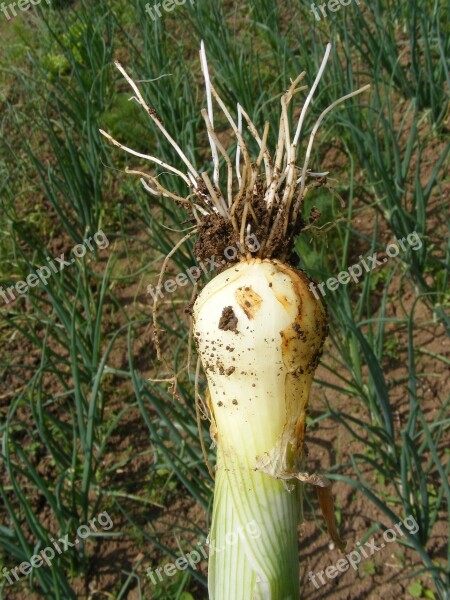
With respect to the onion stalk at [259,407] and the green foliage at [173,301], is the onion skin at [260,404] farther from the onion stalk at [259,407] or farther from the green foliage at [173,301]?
the green foliage at [173,301]

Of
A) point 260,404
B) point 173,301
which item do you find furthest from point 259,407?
point 173,301

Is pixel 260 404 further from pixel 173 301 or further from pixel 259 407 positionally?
pixel 173 301

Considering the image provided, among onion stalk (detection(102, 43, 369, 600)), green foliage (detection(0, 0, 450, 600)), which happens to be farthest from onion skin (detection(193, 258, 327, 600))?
green foliage (detection(0, 0, 450, 600))

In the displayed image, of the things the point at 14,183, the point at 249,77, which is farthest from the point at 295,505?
the point at 14,183

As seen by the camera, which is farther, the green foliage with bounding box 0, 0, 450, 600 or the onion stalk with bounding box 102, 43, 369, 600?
the green foliage with bounding box 0, 0, 450, 600

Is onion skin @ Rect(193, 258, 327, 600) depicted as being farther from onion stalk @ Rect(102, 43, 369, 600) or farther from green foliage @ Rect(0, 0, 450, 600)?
green foliage @ Rect(0, 0, 450, 600)

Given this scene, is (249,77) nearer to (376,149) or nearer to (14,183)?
(376,149)

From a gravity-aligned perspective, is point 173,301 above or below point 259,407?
below

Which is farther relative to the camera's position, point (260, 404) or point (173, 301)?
point (173, 301)
